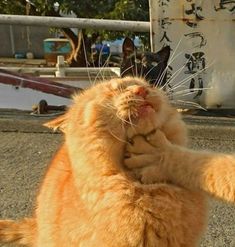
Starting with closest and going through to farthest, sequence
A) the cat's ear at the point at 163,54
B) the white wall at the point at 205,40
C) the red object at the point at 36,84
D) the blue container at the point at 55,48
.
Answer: the cat's ear at the point at 163,54 < the red object at the point at 36,84 < the white wall at the point at 205,40 < the blue container at the point at 55,48

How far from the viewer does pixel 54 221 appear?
7.36 feet

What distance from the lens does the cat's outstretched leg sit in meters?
1.86

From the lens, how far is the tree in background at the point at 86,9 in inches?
420

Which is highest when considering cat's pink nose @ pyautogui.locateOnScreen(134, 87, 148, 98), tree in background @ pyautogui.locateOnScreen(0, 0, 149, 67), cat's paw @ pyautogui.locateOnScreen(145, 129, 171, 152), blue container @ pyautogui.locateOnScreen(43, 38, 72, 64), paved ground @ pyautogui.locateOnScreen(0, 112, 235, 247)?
tree in background @ pyautogui.locateOnScreen(0, 0, 149, 67)

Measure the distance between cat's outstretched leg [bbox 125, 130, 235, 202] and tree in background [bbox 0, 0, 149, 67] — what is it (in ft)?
25.1

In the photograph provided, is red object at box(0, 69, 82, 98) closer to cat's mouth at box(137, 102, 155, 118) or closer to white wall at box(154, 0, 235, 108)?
white wall at box(154, 0, 235, 108)

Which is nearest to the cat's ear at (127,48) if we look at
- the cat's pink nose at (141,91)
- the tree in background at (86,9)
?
the cat's pink nose at (141,91)

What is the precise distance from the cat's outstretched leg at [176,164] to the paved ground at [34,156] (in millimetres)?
1253

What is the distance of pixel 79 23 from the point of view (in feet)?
20.0

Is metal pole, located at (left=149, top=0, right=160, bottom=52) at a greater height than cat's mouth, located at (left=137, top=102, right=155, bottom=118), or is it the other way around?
metal pole, located at (left=149, top=0, right=160, bottom=52)

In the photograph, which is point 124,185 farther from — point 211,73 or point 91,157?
point 211,73

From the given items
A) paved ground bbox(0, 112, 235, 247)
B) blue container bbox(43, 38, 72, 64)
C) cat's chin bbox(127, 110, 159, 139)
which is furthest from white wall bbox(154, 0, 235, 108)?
blue container bbox(43, 38, 72, 64)

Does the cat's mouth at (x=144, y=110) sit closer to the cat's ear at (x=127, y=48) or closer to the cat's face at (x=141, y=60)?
the cat's face at (x=141, y=60)

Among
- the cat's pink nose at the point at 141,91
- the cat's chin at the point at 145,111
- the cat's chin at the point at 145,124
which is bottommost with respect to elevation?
the cat's chin at the point at 145,124
